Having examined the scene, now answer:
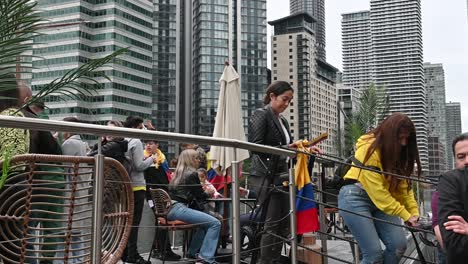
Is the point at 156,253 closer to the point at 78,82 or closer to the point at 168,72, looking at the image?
the point at 78,82

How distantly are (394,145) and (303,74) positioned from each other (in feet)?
368

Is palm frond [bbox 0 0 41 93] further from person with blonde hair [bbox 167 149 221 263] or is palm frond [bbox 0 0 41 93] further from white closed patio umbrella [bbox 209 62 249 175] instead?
white closed patio umbrella [bbox 209 62 249 175]

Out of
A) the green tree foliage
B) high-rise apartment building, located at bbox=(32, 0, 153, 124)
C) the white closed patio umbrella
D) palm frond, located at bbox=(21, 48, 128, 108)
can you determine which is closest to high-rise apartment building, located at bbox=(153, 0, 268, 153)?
the green tree foliage

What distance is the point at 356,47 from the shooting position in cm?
7538

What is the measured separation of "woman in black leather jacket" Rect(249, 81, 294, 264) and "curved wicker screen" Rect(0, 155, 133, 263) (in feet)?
4.95

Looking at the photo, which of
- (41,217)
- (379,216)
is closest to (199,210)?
(379,216)

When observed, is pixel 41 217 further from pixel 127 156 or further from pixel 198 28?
pixel 198 28

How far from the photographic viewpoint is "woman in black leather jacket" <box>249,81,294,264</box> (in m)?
3.89

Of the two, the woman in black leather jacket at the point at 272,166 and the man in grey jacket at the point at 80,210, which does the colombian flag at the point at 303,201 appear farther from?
the man in grey jacket at the point at 80,210

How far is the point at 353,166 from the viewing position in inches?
141

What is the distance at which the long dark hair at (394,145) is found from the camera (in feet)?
12.1

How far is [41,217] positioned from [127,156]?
2.85 m

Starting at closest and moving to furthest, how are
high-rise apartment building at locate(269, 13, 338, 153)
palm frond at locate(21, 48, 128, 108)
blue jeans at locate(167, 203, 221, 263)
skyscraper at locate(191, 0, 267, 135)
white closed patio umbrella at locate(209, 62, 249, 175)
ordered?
palm frond at locate(21, 48, 128, 108) → blue jeans at locate(167, 203, 221, 263) → white closed patio umbrella at locate(209, 62, 249, 175) → high-rise apartment building at locate(269, 13, 338, 153) → skyscraper at locate(191, 0, 267, 135)

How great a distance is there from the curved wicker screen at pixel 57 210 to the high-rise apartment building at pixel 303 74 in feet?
325
